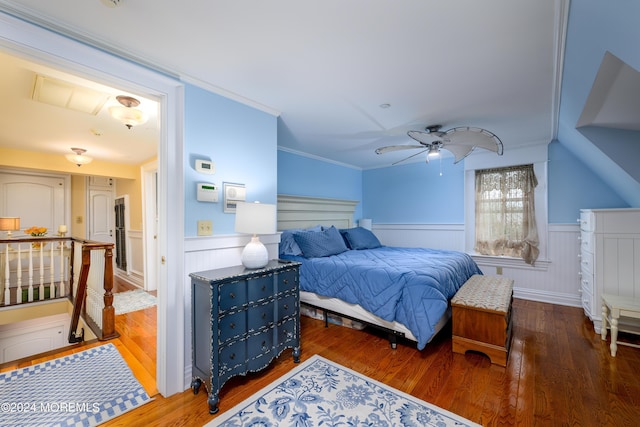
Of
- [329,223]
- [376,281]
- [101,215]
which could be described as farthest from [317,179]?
[101,215]

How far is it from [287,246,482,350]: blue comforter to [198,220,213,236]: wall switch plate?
50.8 inches

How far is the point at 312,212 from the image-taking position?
4.45 m

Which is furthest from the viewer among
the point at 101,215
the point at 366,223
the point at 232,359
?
the point at 101,215

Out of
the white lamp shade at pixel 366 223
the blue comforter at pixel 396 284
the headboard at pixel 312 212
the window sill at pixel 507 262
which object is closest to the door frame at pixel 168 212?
the blue comforter at pixel 396 284

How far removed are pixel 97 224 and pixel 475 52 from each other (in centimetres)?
731

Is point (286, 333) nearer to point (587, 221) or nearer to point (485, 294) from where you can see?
point (485, 294)

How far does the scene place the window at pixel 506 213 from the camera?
389 centimetres

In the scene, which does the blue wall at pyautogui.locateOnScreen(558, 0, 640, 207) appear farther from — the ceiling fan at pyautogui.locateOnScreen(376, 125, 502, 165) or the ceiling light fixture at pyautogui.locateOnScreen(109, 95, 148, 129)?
the ceiling light fixture at pyautogui.locateOnScreen(109, 95, 148, 129)

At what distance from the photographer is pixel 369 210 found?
5621 millimetres

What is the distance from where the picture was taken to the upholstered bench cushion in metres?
2.25

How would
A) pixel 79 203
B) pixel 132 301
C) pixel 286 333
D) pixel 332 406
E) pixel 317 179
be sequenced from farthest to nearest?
1. pixel 79 203
2. pixel 317 179
3. pixel 132 301
4. pixel 286 333
5. pixel 332 406

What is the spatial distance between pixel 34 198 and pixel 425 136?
6761mm

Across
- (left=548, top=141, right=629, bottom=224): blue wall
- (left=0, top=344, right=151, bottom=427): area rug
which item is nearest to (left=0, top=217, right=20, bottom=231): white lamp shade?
(left=0, top=344, right=151, bottom=427): area rug

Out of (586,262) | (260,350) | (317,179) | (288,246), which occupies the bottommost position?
(260,350)
